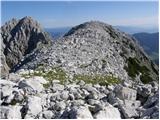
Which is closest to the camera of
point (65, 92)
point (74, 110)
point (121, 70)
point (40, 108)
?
point (74, 110)

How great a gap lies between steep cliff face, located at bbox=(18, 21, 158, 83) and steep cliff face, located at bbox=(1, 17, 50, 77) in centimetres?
3862

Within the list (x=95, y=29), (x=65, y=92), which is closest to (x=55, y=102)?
(x=65, y=92)

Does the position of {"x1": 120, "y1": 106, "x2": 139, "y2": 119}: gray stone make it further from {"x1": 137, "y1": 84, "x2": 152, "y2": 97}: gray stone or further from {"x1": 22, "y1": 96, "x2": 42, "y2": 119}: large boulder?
{"x1": 22, "y1": 96, "x2": 42, "y2": 119}: large boulder

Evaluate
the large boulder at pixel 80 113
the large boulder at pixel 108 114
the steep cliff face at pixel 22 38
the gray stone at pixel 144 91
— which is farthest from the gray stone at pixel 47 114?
the steep cliff face at pixel 22 38

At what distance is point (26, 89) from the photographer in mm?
19062

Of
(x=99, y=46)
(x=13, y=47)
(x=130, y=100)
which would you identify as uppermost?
(x=130, y=100)

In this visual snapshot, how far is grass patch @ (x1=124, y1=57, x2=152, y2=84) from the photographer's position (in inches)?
2400

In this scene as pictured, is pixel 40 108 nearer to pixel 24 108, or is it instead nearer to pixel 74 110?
pixel 24 108

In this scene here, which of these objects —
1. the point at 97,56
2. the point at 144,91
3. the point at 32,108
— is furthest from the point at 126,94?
the point at 97,56

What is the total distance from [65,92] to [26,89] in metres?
2.00

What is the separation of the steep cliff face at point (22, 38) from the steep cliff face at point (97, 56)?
3862 cm

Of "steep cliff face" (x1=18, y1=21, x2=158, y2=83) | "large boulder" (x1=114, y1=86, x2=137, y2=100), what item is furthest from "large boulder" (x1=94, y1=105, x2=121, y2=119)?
"steep cliff face" (x1=18, y1=21, x2=158, y2=83)

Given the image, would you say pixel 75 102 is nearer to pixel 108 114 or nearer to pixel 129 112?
pixel 108 114

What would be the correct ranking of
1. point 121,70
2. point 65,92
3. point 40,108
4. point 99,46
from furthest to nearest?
point 99,46, point 121,70, point 65,92, point 40,108
